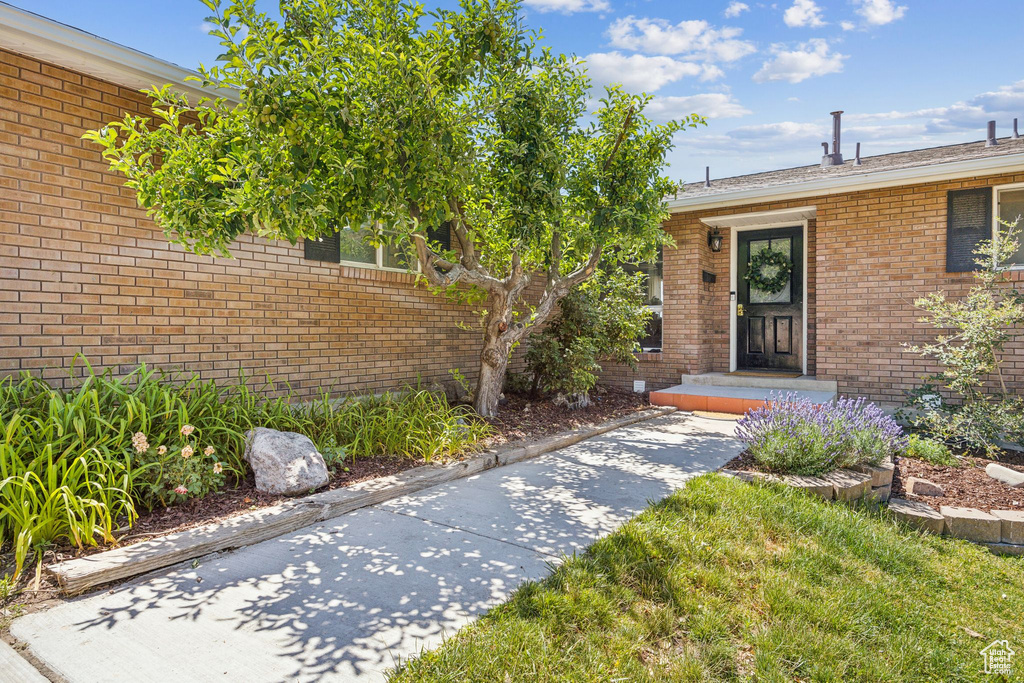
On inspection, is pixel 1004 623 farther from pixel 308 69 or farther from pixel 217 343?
pixel 217 343

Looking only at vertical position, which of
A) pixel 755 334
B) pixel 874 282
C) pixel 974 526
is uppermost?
pixel 874 282

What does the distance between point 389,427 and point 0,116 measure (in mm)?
3578

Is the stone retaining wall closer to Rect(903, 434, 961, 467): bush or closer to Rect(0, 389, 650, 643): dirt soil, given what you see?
Rect(903, 434, 961, 467): bush

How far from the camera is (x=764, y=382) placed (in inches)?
309

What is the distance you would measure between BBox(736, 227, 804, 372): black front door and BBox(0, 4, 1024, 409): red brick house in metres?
0.03

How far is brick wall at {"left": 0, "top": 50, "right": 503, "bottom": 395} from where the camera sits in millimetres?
3889

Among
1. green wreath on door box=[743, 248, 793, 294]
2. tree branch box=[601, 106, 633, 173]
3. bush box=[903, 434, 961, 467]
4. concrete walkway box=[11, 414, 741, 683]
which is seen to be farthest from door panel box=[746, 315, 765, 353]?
concrete walkway box=[11, 414, 741, 683]

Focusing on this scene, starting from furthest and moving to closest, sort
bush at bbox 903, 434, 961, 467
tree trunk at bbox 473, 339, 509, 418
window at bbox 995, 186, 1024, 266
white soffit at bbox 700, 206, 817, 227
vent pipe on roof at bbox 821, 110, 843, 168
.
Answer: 1. vent pipe on roof at bbox 821, 110, 843, 168
2. white soffit at bbox 700, 206, 817, 227
3. window at bbox 995, 186, 1024, 266
4. tree trunk at bbox 473, 339, 509, 418
5. bush at bbox 903, 434, 961, 467

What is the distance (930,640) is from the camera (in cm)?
240

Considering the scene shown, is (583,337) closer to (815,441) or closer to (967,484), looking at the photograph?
(815,441)

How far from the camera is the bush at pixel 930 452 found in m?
4.83

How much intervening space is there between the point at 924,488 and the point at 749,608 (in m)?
2.71

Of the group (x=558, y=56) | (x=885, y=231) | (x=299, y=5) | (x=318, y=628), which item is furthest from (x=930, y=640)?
(x=885, y=231)

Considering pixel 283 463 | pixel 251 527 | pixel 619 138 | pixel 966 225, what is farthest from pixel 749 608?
pixel 966 225
